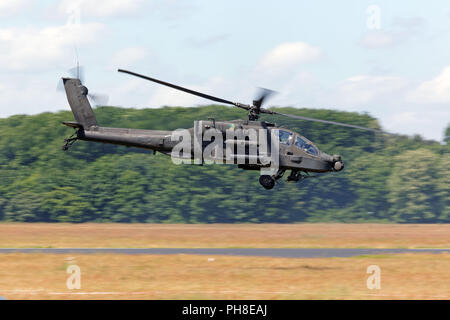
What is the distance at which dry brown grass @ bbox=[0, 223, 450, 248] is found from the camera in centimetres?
4912

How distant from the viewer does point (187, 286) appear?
99.8ft

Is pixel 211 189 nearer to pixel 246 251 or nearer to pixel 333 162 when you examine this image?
pixel 246 251

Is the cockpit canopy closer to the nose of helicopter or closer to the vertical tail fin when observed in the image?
the nose of helicopter

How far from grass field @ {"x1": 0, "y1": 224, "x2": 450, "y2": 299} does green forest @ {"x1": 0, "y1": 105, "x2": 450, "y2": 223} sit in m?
23.7

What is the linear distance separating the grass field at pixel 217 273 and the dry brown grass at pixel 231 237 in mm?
157

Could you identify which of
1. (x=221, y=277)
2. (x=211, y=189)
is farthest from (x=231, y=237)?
(x=221, y=277)

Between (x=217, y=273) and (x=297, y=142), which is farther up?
(x=297, y=142)

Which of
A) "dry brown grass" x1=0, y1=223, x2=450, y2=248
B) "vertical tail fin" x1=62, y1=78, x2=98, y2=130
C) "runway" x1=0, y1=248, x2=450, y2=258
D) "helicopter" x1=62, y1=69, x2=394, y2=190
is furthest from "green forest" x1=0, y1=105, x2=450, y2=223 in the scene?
"helicopter" x1=62, y1=69, x2=394, y2=190

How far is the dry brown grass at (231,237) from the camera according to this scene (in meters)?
49.1

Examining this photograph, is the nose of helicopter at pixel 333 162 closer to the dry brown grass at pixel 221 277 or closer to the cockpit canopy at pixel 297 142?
the cockpit canopy at pixel 297 142

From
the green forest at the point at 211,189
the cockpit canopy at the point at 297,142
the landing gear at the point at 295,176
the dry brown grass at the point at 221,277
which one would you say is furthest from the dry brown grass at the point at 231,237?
the cockpit canopy at the point at 297,142

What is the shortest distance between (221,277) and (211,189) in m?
44.6

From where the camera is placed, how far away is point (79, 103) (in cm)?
3158
